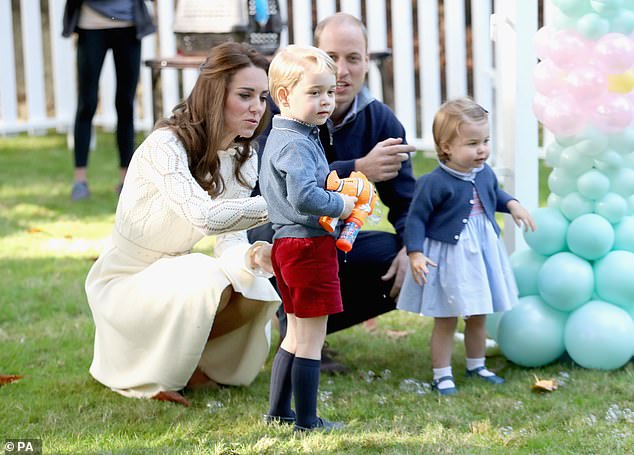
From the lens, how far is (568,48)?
3410 mm

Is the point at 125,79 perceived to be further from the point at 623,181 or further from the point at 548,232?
the point at 623,181

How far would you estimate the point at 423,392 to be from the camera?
3316 mm

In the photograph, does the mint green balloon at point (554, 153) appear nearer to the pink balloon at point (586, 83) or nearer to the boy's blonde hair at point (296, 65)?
the pink balloon at point (586, 83)

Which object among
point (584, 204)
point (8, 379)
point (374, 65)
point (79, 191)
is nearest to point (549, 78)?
point (584, 204)

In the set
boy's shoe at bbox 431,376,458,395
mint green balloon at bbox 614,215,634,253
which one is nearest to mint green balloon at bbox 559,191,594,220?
mint green balloon at bbox 614,215,634,253

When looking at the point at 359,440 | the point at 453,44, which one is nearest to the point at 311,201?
the point at 359,440

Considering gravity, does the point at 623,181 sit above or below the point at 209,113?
below

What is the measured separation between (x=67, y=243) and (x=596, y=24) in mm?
3164

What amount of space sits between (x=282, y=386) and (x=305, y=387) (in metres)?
0.10

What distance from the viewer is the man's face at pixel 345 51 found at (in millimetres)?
3410

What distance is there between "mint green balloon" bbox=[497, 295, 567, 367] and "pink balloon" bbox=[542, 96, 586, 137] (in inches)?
23.4

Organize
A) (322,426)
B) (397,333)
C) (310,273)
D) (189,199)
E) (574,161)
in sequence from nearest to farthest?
(310,273) → (322,426) → (189,199) → (574,161) → (397,333)

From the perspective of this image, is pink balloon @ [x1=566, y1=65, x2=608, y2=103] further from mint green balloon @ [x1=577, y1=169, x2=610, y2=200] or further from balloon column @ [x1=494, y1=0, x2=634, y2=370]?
mint green balloon @ [x1=577, y1=169, x2=610, y2=200]

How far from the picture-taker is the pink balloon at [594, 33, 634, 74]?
Result: 3340mm
